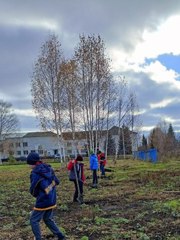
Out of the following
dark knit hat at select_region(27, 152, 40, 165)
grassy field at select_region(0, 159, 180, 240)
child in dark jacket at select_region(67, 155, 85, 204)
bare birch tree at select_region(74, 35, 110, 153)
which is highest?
bare birch tree at select_region(74, 35, 110, 153)

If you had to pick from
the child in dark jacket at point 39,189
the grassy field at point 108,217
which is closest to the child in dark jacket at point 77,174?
the grassy field at point 108,217

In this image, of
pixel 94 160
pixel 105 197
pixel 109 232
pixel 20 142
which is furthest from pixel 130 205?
pixel 20 142

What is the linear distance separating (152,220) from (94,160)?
10241mm

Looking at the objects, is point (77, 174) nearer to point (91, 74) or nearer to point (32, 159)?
point (32, 159)

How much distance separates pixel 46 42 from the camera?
122ft

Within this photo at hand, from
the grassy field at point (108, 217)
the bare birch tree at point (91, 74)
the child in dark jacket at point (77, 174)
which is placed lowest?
the grassy field at point (108, 217)


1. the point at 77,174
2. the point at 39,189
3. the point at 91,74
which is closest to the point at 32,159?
the point at 39,189

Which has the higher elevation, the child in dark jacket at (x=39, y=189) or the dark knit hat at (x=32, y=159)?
the dark knit hat at (x=32, y=159)

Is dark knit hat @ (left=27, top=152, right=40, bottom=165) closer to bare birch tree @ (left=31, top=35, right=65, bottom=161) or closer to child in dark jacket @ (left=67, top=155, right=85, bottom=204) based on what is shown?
child in dark jacket @ (left=67, top=155, right=85, bottom=204)

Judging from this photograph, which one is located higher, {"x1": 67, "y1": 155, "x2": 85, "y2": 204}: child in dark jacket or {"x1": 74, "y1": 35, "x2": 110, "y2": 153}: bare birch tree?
{"x1": 74, "y1": 35, "x2": 110, "y2": 153}: bare birch tree

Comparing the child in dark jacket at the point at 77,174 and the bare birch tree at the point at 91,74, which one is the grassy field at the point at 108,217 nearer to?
the child in dark jacket at the point at 77,174

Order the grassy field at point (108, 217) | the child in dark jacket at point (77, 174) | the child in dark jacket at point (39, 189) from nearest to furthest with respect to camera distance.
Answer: the child in dark jacket at point (39, 189) → the grassy field at point (108, 217) → the child in dark jacket at point (77, 174)

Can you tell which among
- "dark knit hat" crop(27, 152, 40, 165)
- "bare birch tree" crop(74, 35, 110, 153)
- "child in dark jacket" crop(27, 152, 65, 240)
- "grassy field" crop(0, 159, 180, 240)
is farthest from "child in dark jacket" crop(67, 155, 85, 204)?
"bare birch tree" crop(74, 35, 110, 153)

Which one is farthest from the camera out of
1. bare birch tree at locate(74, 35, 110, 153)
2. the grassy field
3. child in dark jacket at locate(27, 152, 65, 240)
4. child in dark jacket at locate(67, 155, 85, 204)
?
bare birch tree at locate(74, 35, 110, 153)
